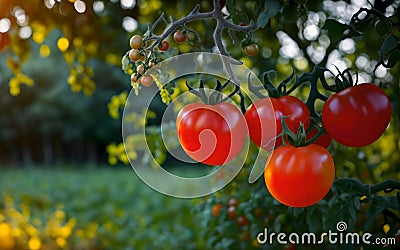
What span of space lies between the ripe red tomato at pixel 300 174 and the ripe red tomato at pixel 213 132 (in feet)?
0.21

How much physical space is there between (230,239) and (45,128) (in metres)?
8.04

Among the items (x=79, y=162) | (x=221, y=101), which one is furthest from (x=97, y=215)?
(x=79, y=162)

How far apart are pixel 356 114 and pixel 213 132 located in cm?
18

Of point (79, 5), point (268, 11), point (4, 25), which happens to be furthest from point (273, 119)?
point (4, 25)

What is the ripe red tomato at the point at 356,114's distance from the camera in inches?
25.5

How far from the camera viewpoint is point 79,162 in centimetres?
959

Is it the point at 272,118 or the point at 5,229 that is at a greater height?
the point at 272,118

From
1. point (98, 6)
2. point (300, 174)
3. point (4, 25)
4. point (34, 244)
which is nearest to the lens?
point (300, 174)

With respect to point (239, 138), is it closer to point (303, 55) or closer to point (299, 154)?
point (299, 154)

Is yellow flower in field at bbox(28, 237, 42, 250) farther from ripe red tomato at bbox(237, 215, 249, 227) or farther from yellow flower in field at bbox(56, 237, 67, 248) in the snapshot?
ripe red tomato at bbox(237, 215, 249, 227)

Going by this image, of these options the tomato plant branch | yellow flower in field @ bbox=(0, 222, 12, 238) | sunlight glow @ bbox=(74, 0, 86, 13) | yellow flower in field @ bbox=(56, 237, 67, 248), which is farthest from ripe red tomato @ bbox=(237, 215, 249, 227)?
yellow flower in field @ bbox=(0, 222, 12, 238)

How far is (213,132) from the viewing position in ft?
2.19
